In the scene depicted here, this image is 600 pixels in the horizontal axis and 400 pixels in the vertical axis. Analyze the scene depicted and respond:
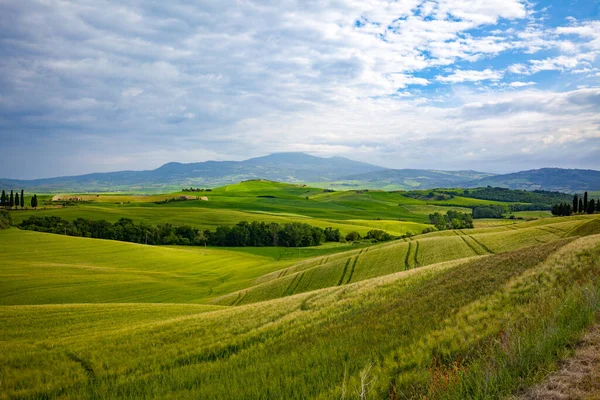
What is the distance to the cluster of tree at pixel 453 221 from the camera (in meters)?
113

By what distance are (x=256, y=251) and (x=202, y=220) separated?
4196 cm

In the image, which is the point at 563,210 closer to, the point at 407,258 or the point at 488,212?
the point at 488,212

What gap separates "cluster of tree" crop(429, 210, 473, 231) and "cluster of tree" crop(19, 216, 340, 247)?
36384 mm

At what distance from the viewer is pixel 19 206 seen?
460 feet

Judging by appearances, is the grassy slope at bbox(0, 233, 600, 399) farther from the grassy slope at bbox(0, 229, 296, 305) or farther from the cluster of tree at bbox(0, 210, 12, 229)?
the cluster of tree at bbox(0, 210, 12, 229)

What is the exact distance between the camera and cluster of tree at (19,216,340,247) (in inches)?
4267

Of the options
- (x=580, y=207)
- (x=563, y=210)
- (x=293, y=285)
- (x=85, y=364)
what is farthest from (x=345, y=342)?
(x=563, y=210)

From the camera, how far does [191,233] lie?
113m

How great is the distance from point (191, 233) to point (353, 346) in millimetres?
108678

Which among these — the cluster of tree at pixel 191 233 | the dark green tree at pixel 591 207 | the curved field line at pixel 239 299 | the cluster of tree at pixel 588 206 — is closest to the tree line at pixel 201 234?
the cluster of tree at pixel 191 233

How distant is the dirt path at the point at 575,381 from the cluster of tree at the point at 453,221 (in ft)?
363

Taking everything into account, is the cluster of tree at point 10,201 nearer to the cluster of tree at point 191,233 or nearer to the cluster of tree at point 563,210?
the cluster of tree at point 191,233

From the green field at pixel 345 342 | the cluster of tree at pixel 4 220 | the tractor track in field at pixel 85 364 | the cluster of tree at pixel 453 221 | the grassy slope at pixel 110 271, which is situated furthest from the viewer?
the cluster of tree at pixel 453 221

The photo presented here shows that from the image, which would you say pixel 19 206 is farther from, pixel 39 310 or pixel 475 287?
pixel 475 287
